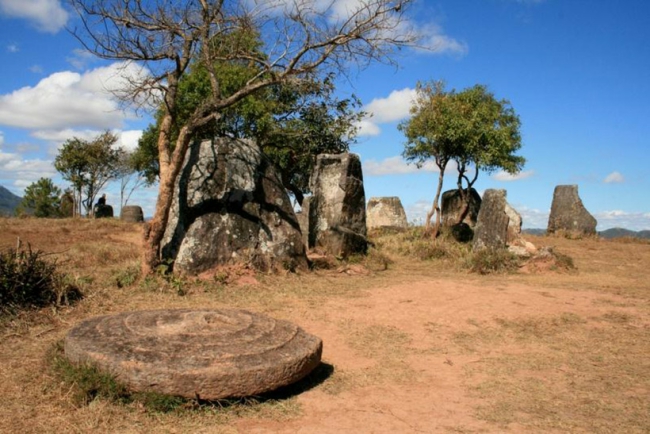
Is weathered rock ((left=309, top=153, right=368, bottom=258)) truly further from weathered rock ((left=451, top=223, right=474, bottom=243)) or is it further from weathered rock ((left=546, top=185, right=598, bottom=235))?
weathered rock ((left=546, top=185, right=598, bottom=235))

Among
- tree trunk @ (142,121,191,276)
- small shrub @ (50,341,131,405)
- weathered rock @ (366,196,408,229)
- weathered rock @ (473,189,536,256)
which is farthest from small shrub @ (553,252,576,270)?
small shrub @ (50,341,131,405)

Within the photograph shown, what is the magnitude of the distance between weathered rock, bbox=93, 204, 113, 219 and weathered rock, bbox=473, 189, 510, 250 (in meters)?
21.7

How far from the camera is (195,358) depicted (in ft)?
14.1

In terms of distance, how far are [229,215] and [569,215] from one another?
16.7 meters

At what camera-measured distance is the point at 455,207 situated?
60.5 ft

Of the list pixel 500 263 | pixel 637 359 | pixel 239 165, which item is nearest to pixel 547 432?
pixel 637 359

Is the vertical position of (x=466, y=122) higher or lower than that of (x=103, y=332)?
higher

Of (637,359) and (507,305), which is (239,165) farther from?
(637,359)

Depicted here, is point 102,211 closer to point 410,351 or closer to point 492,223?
point 492,223

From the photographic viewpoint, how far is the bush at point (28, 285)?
658cm

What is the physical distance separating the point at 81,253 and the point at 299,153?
8.05 metres

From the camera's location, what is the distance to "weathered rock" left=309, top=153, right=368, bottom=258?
511 inches

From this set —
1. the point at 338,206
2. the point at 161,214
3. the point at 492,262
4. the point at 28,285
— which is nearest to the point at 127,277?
the point at 161,214

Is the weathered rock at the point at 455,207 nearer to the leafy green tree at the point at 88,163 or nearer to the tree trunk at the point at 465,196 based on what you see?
the tree trunk at the point at 465,196
